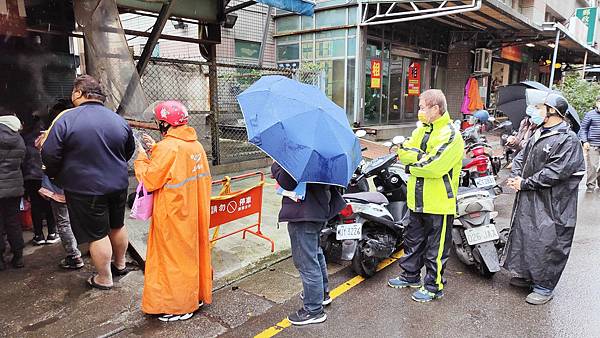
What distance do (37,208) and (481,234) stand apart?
4749 millimetres

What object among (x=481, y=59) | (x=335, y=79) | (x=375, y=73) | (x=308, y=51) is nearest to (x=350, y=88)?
(x=335, y=79)

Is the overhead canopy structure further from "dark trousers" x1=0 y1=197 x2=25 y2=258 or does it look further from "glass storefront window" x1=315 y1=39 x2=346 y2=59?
"glass storefront window" x1=315 y1=39 x2=346 y2=59

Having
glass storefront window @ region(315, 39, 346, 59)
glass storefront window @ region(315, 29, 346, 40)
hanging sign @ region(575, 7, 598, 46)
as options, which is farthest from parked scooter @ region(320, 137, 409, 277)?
hanging sign @ region(575, 7, 598, 46)

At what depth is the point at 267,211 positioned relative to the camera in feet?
20.2

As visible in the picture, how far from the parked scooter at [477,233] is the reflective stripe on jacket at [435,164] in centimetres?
66

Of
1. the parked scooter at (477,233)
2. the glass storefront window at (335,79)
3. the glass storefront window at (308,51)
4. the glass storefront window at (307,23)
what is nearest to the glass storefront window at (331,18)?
the glass storefront window at (307,23)

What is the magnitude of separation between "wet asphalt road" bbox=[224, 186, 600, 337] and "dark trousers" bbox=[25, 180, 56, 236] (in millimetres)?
2933

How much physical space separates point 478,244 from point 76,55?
5.93 metres

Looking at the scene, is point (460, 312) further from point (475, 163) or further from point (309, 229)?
point (475, 163)

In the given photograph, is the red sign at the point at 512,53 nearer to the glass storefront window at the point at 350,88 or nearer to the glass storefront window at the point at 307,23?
the glass storefront window at the point at 350,88

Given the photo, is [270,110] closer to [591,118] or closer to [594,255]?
[594,255]

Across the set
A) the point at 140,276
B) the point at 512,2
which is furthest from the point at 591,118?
the point at 512,2

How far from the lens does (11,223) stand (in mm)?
4199

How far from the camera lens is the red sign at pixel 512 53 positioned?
19464mm
